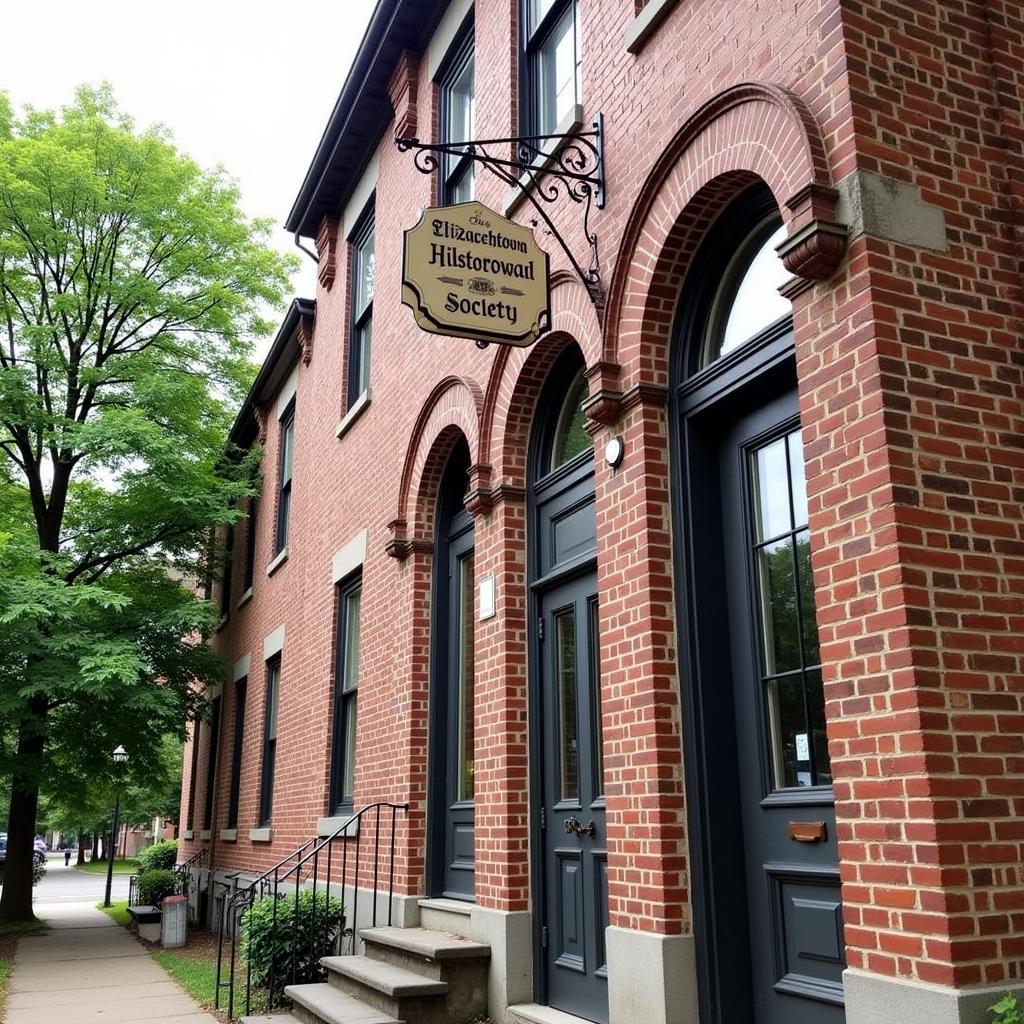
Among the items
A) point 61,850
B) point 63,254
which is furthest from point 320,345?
point 61,850

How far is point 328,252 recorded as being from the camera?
488 inches

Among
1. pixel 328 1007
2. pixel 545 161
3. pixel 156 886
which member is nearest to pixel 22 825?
pixel 156 886

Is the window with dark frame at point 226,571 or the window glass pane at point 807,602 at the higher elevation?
the window with dark frame at point 226,571

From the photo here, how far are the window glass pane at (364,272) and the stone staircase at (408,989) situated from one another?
691 centimetres

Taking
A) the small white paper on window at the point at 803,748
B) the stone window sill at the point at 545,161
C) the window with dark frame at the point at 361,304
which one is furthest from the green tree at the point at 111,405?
the small white paper on window at the point at 803,748

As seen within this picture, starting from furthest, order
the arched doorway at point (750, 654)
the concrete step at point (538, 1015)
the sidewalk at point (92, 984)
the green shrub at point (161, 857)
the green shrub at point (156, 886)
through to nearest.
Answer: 1. the green shrub at point (161, 857)
2. the green shrub at point (156, 886)
3. the sidewalk at point (92, 984)
4. the concrete step at point (538, 1015)
5. the arched doorway at point (750, 654)

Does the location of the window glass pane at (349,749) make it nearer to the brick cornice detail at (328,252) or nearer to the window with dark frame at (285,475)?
the window with dark frame at (285,475)

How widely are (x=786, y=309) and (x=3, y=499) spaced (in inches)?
550

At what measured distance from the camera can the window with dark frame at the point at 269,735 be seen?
13049 millimetres

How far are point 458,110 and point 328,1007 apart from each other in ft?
24.3

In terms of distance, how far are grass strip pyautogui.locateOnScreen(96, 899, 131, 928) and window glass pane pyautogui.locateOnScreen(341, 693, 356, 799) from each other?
866 centimetres

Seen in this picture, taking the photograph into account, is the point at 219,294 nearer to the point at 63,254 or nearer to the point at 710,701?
the point at 63,254

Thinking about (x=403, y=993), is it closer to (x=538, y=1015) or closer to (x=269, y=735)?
(x=538, y=1015)

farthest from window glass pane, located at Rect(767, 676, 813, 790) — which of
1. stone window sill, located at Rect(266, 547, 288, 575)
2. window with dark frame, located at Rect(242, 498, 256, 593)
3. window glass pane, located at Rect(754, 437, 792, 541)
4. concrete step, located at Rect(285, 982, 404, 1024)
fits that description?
window with dark frame, located at Rect(242, 498, 256, 593)
